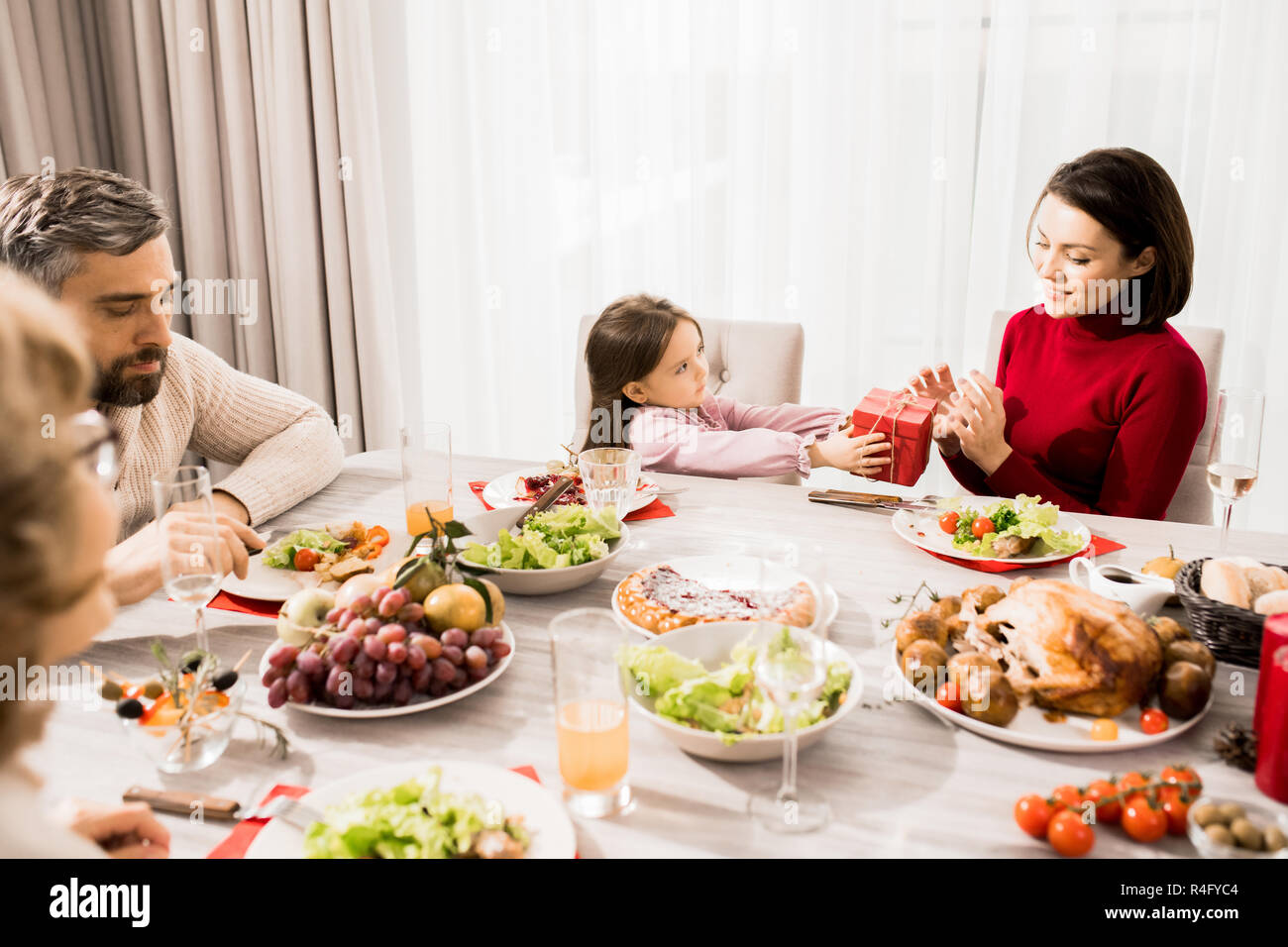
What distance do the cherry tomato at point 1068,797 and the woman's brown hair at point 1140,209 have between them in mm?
1381

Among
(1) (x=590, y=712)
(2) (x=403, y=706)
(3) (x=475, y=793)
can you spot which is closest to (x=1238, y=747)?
(1) (x=590, y=712)

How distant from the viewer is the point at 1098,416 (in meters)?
2.06

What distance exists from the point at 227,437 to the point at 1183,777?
1.76 m

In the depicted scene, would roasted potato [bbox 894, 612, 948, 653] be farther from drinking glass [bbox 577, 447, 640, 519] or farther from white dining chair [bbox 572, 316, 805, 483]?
white dining chair [bbox 572, 316, 805, 483]

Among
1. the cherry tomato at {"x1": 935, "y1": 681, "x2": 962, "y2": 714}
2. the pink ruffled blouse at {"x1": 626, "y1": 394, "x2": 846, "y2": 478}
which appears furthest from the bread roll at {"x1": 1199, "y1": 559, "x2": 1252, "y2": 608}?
the pink ruffled blouse at {"x1": 626, "y1": 394, "x2": 846, "y2": 478}

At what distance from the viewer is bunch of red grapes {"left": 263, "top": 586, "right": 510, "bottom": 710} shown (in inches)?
42.8

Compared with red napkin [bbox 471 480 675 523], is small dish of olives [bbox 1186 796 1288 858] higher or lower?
higher

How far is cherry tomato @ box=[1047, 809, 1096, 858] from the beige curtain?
9.76 feet

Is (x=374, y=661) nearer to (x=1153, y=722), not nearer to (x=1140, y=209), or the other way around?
(x=1153, y=722)

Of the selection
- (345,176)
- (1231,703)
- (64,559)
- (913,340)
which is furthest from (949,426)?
(345,176)

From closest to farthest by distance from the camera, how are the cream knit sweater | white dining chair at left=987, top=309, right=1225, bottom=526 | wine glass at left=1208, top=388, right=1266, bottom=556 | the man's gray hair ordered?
wine glass at left=1208, top=388, right=1266, bottom=556
the man's gray hair
the cream knit sweater
white dining chair at left=987, top=309, right=1225, bottom=526

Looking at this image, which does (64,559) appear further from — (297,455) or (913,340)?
(913,340)

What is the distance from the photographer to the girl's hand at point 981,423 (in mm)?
1947
